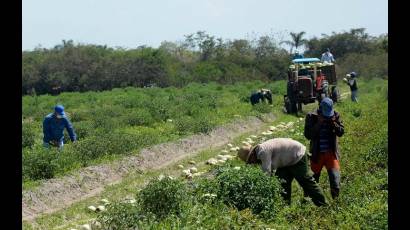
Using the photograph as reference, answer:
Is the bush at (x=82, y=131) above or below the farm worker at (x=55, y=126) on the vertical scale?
below

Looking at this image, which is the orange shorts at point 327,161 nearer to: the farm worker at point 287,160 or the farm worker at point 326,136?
the farm worker at point 326,136

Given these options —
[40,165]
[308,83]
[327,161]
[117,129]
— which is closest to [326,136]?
[327,161]

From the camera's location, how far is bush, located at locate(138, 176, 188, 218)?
6211mm

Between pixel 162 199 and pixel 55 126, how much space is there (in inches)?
211

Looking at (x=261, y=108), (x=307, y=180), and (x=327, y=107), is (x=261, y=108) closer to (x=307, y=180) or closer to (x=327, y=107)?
(x=327, y=107)

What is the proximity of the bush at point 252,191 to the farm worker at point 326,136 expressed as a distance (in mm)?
994

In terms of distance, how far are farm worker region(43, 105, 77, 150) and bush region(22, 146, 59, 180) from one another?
870mm

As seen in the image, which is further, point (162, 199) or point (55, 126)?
point (55, 126)

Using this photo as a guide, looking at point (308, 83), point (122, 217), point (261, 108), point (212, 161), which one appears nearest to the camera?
point (122, 217)

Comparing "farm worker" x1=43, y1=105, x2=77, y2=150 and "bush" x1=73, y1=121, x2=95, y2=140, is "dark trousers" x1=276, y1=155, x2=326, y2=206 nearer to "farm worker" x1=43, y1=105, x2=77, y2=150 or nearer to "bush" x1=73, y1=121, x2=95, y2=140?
"farm worker" x1=43, y1=105, x2=77, y2=150

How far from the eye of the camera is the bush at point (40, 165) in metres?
9.85

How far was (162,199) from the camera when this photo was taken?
6.26 meters

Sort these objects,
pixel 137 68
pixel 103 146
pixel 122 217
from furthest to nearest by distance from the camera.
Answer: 1. pixel 137 68
2. pixel 103 146
3. pixel 122 217

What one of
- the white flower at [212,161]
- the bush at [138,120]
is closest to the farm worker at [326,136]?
the white flower at [212,161]
